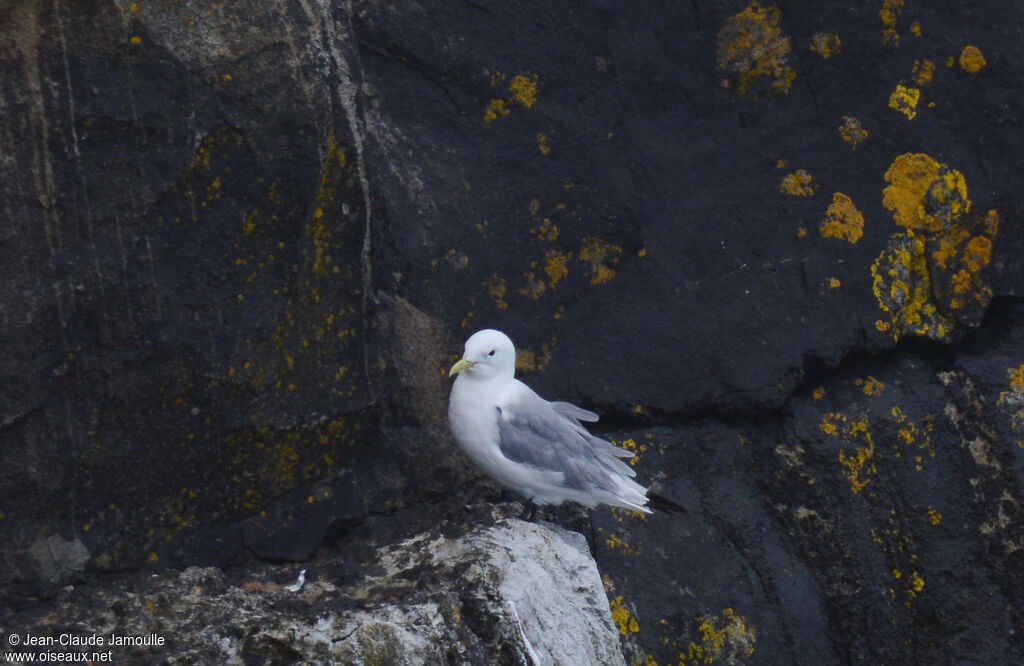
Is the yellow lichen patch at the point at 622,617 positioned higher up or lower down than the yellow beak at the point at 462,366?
lower down

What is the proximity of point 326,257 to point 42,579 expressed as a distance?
1366 mm

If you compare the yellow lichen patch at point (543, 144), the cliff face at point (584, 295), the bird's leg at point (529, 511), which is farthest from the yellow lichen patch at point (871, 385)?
the yellow lichen patch at point (543, 144)

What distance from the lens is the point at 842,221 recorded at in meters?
4.51

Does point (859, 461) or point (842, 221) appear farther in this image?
point (842, 221)

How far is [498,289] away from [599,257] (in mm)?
444

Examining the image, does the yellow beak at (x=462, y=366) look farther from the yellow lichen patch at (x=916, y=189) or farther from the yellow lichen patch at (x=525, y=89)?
the yellow lichen patch at (x=916, y=189)

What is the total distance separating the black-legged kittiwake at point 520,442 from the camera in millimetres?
3936

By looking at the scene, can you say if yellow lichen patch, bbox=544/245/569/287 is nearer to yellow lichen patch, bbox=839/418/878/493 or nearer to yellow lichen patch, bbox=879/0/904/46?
yellow lichen patch, bbox=839/418/878/493

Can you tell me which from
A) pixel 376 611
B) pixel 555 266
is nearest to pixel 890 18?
pixel 555 266

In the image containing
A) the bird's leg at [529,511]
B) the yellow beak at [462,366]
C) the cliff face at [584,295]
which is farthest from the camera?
the bird's leg at [529,511]

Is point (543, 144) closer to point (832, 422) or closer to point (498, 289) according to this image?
point (498, 289)

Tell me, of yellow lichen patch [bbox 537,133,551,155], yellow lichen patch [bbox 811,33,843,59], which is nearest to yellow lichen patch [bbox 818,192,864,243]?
yellow lichen patch [bbox 811,33,843,59]

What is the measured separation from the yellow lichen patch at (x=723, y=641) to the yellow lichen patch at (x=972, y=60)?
2.43 metres

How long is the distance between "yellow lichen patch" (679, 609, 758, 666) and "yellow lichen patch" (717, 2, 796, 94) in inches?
82.7
